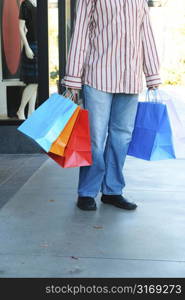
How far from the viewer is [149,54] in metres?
3.86

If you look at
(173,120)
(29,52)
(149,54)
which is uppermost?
(149,54)

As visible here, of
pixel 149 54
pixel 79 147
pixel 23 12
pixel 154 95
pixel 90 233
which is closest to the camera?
pixel 90 233

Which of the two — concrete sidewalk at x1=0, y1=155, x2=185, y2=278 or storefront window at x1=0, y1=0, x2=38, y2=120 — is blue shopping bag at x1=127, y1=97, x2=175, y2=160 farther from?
storefront window at x1=0, y1=0, x2=38, y2=120

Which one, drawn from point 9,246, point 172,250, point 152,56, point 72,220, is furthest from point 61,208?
point 152,56

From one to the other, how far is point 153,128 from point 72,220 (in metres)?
0.97

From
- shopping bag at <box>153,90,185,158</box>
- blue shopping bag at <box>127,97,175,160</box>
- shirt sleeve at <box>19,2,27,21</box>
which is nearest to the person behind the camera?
blue shopping bag at <box>127,97,175,160</box>

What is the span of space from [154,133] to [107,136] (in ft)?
1.27

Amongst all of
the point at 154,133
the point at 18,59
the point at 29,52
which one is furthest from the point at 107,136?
the point at 18,59

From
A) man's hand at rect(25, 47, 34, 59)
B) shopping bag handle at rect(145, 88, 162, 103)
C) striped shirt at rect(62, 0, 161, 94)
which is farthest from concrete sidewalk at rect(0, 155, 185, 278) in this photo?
man's hand at rect(25, 47, 34, 59)

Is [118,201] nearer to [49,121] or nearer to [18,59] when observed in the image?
[49,121]

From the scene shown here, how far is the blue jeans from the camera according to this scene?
12.3 ft

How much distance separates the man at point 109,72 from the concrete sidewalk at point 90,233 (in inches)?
10.3

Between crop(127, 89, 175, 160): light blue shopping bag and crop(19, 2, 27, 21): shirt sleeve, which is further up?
crop(19, 2, 27, 21): shirt sleeve

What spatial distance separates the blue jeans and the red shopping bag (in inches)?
7.0
